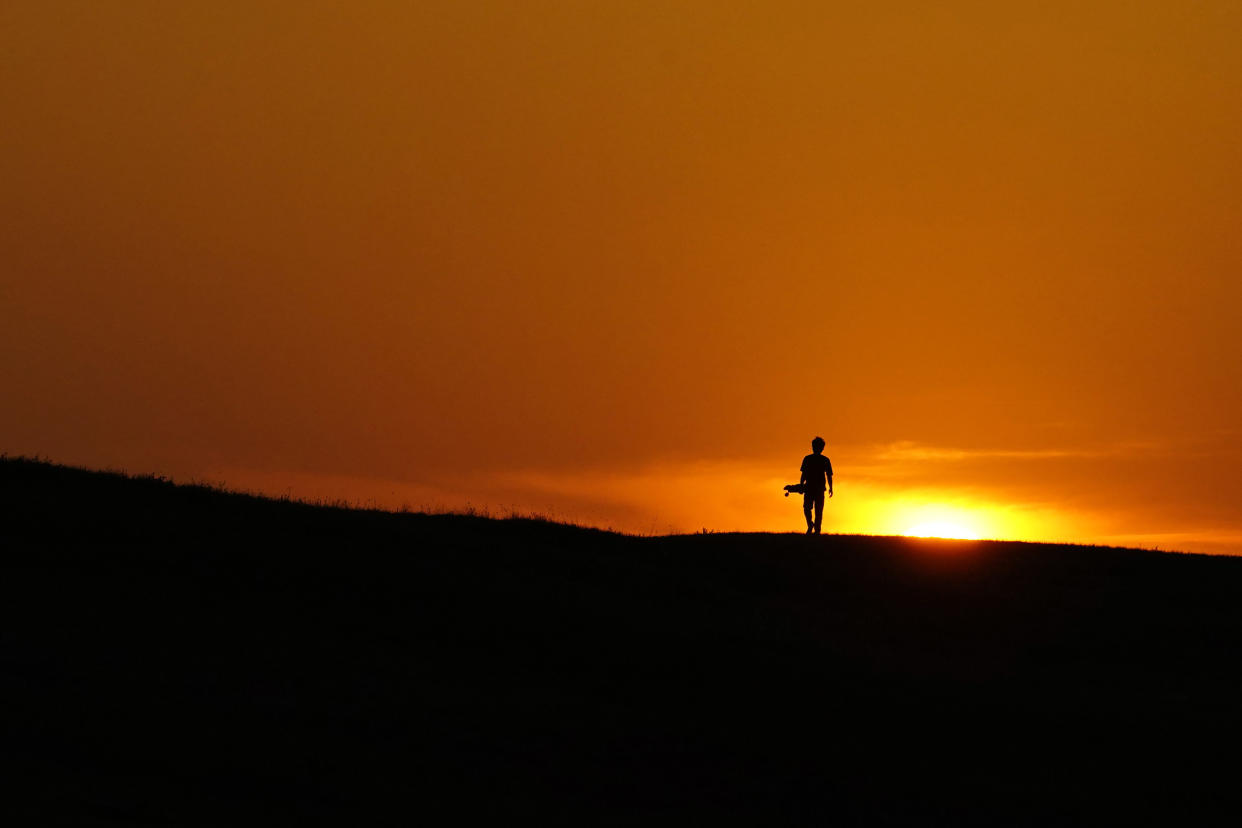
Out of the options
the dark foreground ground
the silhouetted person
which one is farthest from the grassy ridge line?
the silhouetted person

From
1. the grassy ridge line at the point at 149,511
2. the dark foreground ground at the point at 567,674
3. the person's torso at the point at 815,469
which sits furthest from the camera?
the person's torso at the point at 815,469

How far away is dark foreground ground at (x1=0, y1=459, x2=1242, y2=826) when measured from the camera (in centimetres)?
1470

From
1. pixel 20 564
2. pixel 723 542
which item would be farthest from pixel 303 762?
pixel 723 542

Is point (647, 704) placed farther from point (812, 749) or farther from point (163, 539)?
point (163, 539)

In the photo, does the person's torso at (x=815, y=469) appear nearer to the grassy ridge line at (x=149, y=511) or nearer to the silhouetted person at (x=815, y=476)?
the silhouetted person at (x=815, y=476)

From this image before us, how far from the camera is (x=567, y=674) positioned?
19.9 meters

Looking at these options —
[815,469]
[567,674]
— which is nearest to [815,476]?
[815,469]

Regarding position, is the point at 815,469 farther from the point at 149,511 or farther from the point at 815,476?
the point at 149,511

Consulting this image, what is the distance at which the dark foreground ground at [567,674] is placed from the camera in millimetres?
14703

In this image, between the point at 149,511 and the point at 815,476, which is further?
the point at 815,476

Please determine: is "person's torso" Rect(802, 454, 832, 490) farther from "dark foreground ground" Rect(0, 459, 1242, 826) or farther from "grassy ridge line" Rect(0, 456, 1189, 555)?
"grassy ridge line" Rect(0, 456, 1189, 555)

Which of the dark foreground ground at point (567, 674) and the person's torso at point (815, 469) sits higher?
the person's torso at point (815, 469)

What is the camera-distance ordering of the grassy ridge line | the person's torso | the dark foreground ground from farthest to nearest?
1. the person's torso
2. the grassy ridge line
3. the dark foreground ground

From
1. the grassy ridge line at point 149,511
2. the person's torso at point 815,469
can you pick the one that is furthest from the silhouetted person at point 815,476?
the grassy ridge line at point 149,511
